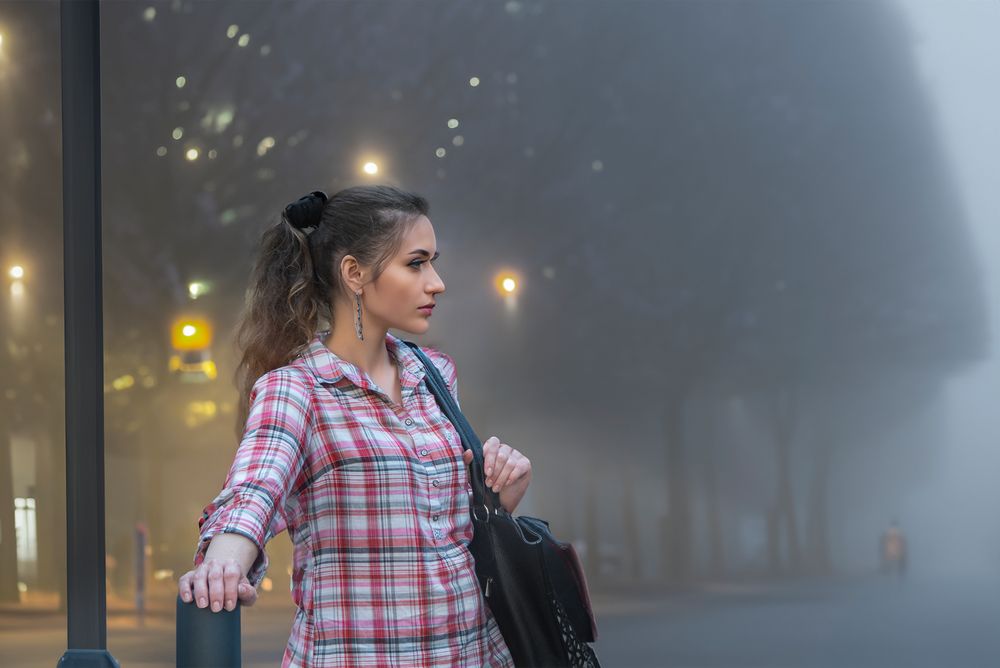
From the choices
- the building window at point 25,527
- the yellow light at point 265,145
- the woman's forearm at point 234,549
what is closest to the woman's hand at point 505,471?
the woman's forearm at point 234,549

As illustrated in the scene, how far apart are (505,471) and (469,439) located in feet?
0.26

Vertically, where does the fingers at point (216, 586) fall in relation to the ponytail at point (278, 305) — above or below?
below

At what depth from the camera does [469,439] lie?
5.15 feet

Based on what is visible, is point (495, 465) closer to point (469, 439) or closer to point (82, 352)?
point (469, 439)

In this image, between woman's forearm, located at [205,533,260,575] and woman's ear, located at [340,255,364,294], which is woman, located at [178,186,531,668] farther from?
woman's forearm, located at [205,533,260,575]

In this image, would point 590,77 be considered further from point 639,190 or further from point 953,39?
point 953,39

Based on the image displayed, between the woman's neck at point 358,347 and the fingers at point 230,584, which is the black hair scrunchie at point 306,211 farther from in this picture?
the fingers at point 230,584

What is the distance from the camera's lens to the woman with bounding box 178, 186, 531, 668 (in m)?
1.46

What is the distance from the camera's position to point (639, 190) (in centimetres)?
455

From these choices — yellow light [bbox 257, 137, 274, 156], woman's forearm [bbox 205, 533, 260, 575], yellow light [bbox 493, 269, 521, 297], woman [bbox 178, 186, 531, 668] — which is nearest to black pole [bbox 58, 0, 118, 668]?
woman [bbox 178, 186, 531, 668]

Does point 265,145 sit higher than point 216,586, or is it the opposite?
point 265,145

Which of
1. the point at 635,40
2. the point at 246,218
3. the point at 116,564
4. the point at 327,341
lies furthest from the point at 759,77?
the point at 116,564

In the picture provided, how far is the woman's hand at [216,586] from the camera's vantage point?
1075 mm

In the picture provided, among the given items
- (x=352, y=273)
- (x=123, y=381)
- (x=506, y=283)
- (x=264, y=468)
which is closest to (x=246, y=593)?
(x=264, y=468)
